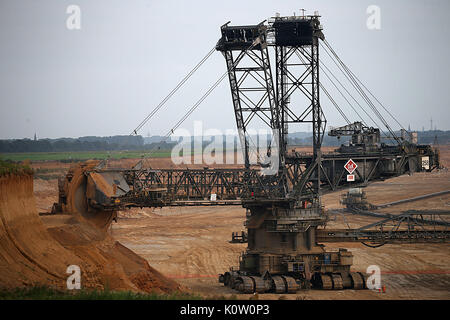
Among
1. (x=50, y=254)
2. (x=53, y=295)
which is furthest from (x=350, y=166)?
(x=53, y=295)

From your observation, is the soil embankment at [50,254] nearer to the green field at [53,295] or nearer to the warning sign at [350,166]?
the green field at [53,295]

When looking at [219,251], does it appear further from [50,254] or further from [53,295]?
[53,295]

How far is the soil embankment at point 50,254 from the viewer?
1071 inches

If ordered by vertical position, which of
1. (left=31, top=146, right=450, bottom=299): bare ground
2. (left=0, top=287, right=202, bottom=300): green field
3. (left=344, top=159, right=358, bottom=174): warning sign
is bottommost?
(left=31, top=146, right=450, bottom=299): bare ground

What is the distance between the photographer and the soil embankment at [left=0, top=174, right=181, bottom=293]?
1071 inches

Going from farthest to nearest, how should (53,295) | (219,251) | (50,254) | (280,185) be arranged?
(219,251), (280,185), (50,254), (53,295)

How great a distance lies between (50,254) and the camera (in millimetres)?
29562

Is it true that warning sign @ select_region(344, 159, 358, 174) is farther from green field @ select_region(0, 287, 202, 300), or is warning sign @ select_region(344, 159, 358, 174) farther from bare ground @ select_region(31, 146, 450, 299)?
green field @ select_region(0, 287, 202, 300)

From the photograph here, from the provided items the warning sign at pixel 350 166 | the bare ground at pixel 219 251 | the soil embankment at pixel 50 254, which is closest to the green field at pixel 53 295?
the soil embankment at pixel 50 254

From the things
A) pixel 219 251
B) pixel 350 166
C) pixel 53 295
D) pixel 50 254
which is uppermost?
pixel 350 166

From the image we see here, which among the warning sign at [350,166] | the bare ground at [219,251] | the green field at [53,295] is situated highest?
the warning sign at [350,166]

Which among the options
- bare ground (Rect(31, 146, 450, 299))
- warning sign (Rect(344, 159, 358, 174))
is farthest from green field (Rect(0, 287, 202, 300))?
warning sign (Rect(344, 159, 358, 174))

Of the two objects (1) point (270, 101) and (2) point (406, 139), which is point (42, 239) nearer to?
(1) point (270, 101)
